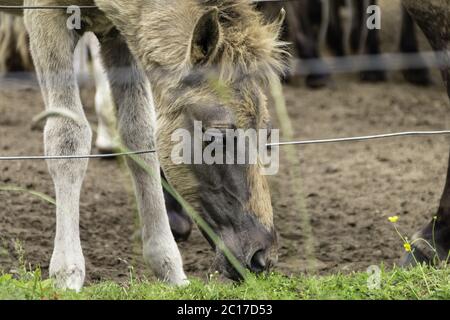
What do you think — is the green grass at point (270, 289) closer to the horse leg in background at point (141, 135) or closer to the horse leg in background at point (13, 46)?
the horse leg in background at point (141, 135)

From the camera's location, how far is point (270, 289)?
403 centimetres

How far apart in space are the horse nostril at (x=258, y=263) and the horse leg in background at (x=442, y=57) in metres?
1.27

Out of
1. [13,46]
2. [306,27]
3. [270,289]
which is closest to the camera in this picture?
[270,289]

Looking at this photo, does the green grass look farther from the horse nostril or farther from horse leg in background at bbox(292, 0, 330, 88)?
horse leg in background at bbox(292, 0, 330, 88)

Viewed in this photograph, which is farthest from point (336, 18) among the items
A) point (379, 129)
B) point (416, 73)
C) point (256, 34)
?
point (256, 34)

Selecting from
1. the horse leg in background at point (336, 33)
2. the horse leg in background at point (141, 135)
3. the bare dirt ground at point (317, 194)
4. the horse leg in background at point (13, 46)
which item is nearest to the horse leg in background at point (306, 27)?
A: the horse leg in background at point (336, 33)

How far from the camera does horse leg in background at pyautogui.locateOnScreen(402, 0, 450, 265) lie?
5.11 meters

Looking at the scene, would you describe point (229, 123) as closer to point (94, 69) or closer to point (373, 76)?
point (94, 69)

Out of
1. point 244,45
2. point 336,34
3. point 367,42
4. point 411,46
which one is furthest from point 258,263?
point 336,34

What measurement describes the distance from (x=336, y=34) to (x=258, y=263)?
8725 millimetres

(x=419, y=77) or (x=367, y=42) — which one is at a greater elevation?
(x=367, y=42)

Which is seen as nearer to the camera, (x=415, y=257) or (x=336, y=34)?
(x=415, y=257)

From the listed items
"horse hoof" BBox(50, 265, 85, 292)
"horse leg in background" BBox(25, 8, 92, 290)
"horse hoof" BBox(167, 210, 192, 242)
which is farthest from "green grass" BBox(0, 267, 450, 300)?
"horse hoof" BBox(167, 210, 192, 242)
